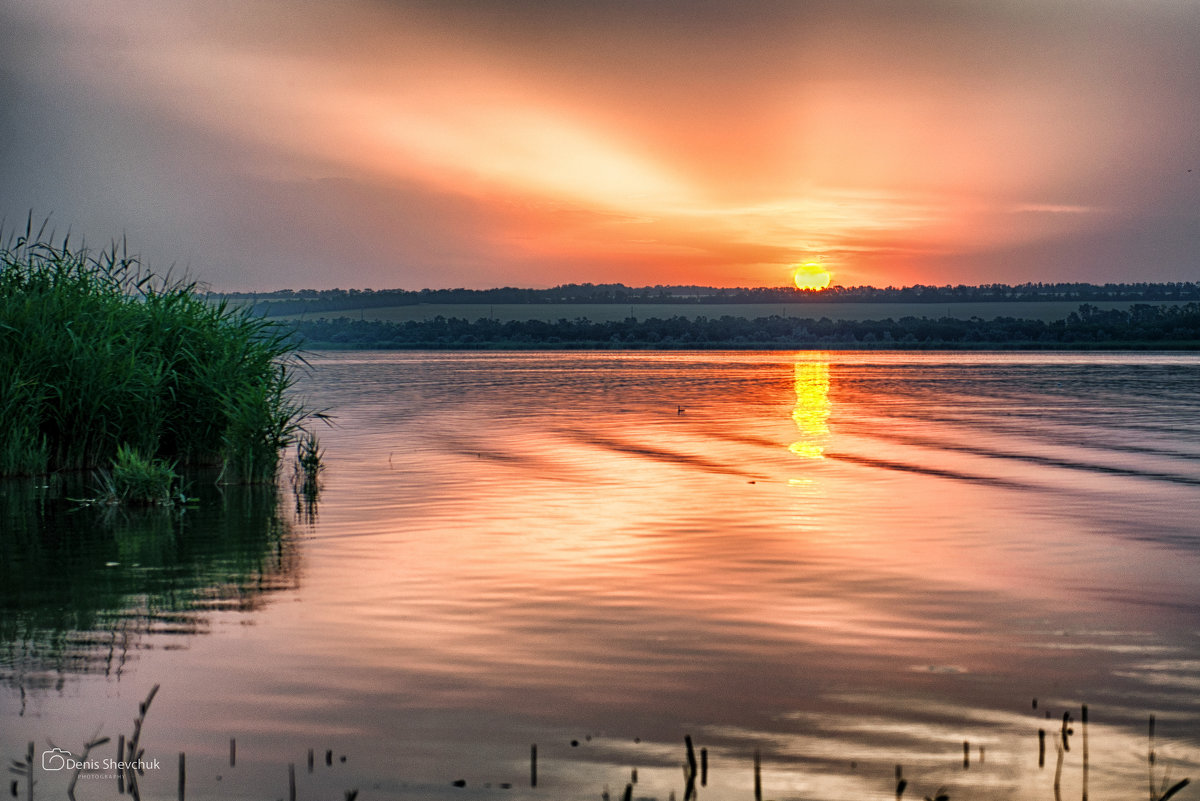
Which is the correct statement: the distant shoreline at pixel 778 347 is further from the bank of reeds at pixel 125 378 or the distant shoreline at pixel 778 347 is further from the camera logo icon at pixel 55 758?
the camera logo icon at pixel 55 758

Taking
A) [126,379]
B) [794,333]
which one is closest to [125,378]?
[126,379]

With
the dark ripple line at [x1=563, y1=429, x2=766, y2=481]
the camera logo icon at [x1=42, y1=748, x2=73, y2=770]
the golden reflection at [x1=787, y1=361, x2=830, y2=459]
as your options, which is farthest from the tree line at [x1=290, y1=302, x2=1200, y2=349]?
the camera logo icon at [x1=42, y1=748, x2=73, y2=770]

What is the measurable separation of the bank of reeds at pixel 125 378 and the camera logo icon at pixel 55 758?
12.0m

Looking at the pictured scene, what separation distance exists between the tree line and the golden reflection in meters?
59.9

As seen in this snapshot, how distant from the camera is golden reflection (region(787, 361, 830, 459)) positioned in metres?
25.7

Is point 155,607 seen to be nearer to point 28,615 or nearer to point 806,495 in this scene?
point 28,615

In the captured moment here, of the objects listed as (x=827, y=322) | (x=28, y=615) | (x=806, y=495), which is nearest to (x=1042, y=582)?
(x=806, y=495)

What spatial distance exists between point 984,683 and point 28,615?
25.1ft

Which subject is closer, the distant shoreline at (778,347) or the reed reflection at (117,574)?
the reed reflection at (117,574)

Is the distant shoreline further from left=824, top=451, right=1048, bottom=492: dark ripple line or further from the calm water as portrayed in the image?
the calm water

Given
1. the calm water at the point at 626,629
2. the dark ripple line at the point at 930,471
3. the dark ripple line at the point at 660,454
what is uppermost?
the dark ripple line at the point at 660,454

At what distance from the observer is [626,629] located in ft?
31.3

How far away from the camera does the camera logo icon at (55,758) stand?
645 centimetres

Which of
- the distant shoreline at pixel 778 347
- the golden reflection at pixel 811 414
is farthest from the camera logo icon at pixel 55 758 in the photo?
the distant shoreline at pixel 778 347
